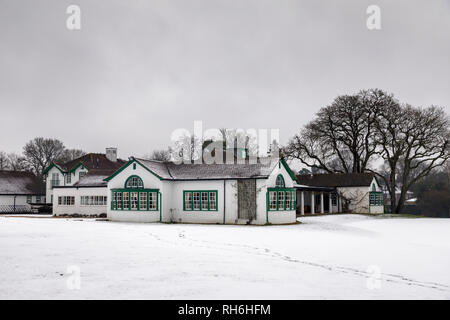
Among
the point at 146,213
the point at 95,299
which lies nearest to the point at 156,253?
the point at 95,299

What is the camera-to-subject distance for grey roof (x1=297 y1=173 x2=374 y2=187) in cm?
4196

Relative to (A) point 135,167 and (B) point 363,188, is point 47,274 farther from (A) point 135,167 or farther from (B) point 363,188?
(B) point 363,188

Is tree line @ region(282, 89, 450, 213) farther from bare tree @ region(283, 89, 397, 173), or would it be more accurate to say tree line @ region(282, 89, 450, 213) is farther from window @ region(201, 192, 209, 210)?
window @ region(201, 192, 209, 210)

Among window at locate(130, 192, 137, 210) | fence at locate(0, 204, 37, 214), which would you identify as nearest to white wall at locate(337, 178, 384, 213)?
window at locate(130, 192, 137, 210)

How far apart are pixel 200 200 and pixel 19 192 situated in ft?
90.9

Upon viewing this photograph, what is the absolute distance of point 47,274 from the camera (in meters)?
8.89

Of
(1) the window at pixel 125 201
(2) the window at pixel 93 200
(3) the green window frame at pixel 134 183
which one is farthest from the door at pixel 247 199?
(2) the window at pixel 93 200

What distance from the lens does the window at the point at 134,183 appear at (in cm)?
2847

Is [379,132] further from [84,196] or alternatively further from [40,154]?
[40,154]

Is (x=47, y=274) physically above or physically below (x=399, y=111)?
below

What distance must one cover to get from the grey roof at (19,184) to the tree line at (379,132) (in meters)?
28.5

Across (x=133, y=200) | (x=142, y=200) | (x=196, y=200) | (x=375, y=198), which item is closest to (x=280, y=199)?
(x=196, y=200)
